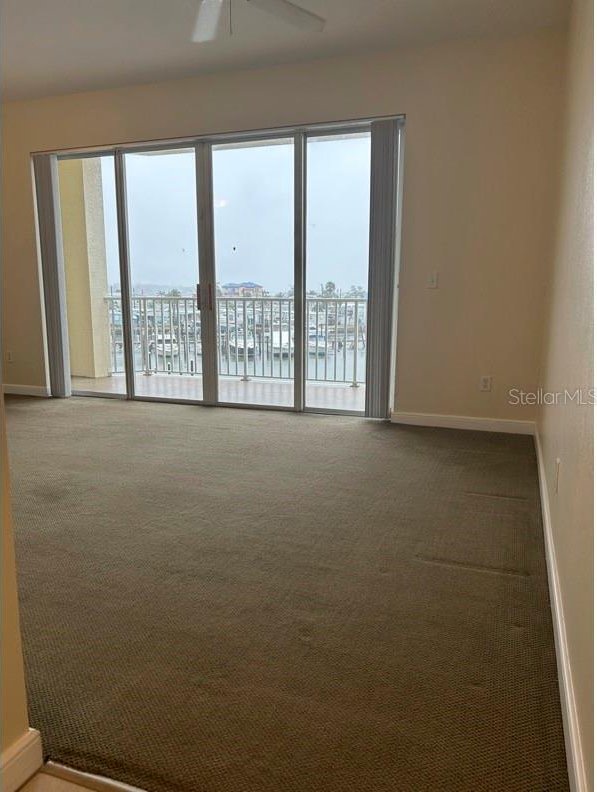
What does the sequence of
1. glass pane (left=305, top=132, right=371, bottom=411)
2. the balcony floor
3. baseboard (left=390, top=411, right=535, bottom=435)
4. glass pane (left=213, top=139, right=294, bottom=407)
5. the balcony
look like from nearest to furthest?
baseboard (left=390, top=411, right=535, bottom=435) < glass pane (left=305, top=132, right=371, bottom=411) < glass pane (left=213, top=139, right=294, bottom=407) < the balcony floor < the balcony

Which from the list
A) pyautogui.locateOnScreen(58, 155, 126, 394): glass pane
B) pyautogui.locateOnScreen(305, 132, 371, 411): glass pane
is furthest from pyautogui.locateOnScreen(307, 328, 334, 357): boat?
pyautogui.locateOnScreen(58, 155, 126, 394): glass pane

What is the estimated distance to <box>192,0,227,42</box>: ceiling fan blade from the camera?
131 inches

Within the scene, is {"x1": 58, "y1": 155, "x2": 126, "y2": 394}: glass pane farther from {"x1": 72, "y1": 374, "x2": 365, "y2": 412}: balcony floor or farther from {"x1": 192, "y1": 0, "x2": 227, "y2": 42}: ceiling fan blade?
{"x1": 192, "y1": 0, "x2": 227, "y2": 42}: ceiling fan blade

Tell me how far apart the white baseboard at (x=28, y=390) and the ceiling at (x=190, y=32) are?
2.73m

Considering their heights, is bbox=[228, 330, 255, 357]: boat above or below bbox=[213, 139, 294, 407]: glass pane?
below

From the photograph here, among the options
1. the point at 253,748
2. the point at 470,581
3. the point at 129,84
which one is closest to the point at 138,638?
the point at 253,748

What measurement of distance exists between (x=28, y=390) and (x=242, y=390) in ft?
7.07

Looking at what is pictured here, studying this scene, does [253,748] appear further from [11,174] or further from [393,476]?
[11,174]

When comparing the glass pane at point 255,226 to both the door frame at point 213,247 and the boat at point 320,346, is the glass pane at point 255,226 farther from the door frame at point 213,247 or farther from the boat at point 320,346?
the boat at point 320,346

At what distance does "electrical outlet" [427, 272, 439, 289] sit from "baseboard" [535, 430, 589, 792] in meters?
2.24

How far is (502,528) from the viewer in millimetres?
2545

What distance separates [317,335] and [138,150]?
2.34 meters

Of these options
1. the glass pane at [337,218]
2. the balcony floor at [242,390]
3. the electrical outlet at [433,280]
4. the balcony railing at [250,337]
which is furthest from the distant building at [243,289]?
the electrical outlet at [433,280]

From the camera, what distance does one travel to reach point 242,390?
5852mm
